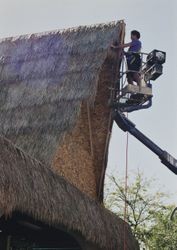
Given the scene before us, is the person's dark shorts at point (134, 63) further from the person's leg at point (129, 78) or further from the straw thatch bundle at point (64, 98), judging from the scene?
the straw thatch bundle at point (64, 98)

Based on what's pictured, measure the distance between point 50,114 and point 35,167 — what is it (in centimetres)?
191

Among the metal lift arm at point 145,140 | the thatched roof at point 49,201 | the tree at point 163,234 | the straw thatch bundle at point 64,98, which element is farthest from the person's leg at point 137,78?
the tree at point 163,234

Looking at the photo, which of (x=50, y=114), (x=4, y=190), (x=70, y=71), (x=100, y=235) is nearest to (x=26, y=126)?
(x=50, y=114)

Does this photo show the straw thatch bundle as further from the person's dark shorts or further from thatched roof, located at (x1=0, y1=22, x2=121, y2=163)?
the person's dark shorts

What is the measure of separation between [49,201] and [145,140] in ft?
11.7

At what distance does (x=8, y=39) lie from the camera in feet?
38.7

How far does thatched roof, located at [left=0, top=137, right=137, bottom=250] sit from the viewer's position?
6539 mm

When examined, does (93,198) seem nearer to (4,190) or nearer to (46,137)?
(46,137)

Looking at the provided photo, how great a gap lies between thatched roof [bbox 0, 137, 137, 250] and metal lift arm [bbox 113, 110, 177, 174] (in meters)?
1.72

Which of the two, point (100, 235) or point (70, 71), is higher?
point (70, 71)

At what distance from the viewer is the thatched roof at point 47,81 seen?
8.83 metres

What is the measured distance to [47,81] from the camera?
9.98 m

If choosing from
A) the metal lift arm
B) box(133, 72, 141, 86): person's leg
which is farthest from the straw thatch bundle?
box(133, 72, 141, 86): person's leg

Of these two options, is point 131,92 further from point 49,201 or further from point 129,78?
point 49,201
